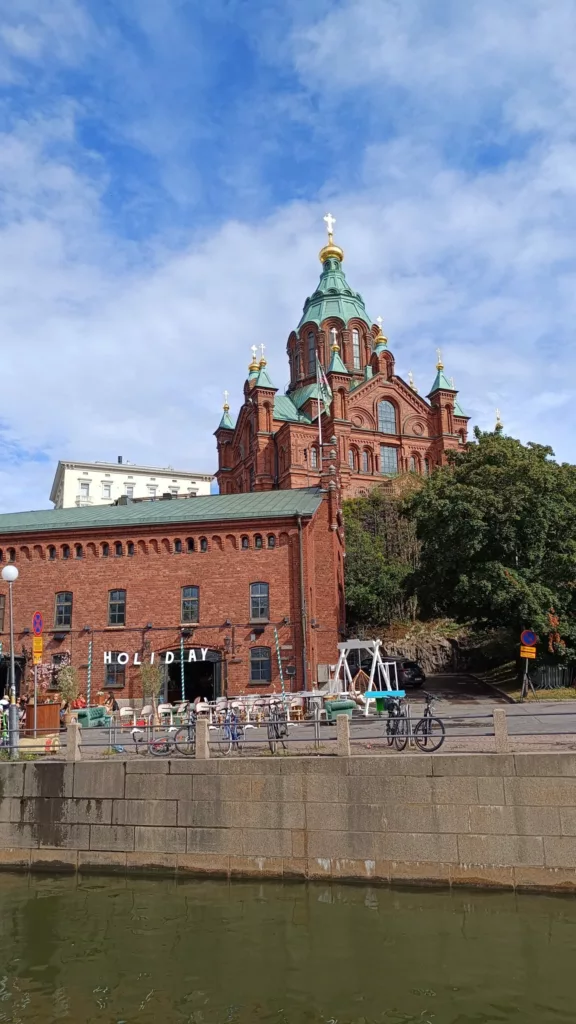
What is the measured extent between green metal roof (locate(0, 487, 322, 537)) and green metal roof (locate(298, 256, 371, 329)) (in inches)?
1972

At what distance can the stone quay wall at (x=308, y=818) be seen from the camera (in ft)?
43.2

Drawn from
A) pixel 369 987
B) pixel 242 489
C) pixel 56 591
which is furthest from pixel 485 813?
pixel 242 489

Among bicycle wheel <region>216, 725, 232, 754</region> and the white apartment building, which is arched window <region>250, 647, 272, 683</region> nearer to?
bicycle wheel <region>216, 725, 232, 754</region>

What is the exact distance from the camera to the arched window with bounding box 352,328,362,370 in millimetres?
80375

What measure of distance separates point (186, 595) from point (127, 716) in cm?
727

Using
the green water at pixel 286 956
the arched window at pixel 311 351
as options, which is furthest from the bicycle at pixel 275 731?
the arched window at pixel 311 351

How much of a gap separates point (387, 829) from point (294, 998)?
4421mm

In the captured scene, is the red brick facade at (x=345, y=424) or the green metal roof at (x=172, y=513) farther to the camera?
the red brick facade at (x=345, y=424)

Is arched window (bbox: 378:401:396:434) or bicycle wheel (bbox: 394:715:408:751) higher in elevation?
arched window (bbox: 378:401:396:434)

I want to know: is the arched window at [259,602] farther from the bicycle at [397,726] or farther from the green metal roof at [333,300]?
the green metal roof at [333,300]

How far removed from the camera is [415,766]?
1395cm

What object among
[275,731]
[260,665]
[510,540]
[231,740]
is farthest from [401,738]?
[510,540]

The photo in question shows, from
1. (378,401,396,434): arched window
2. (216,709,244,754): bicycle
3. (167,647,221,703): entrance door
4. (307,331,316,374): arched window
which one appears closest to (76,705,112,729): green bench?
(216,709,244,754): bicycle

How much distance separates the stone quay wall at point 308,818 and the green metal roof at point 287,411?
5578 centimetres
